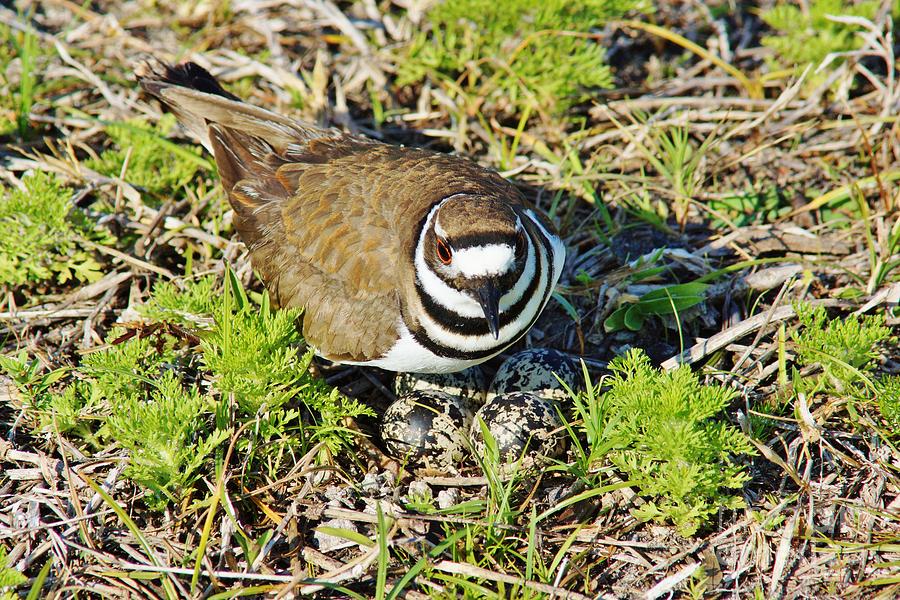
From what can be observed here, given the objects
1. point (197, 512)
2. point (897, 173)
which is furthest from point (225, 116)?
point (897, 173)

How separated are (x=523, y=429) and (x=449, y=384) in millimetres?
736

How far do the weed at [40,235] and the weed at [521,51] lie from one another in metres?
2.72

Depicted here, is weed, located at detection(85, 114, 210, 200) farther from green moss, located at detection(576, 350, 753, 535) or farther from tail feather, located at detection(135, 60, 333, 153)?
green moss, located at detection(576, 350, 753, 535)

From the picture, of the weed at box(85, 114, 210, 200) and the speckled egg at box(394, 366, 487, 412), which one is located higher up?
the weed at box(85, 114, 210, 200)

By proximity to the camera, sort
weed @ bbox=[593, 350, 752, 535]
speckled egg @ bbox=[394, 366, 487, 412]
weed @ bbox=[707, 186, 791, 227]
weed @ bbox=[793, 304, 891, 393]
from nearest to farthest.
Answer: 1. weed @ bbox=[593, 350, 752, 535]
2. weed @ bbox=[793, 304, 891, 393]
3. speckled egg @ bbox=[394, 366, 487, 412]
4. weed @ bbox=[707, 186, 791, 227]

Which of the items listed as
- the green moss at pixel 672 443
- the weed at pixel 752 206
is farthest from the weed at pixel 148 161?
the weed at pixel 752 206

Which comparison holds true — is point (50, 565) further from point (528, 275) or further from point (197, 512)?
point (528, 275)

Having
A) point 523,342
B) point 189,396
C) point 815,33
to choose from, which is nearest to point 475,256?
point 523,342

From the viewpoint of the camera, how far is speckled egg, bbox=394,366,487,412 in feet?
15.5

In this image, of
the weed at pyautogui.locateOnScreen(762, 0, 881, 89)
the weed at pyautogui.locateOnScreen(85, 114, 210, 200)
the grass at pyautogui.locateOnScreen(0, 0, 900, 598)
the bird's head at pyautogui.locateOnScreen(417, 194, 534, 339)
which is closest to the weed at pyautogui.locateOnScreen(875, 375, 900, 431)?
the grass at pyautogui.locateOnScreen(0, 0, 900, 598)

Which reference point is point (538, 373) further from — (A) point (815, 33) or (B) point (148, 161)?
(A) point (815, 33)

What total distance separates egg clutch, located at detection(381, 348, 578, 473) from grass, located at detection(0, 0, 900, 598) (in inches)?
4.7

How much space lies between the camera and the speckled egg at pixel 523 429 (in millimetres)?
4152

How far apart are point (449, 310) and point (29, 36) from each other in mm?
4518
